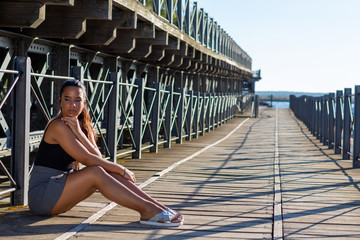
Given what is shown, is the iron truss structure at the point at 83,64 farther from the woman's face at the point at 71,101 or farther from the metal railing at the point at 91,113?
the woman's face at the point at 71,101

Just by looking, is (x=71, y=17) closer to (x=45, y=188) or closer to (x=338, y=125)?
(x=45, y=188)

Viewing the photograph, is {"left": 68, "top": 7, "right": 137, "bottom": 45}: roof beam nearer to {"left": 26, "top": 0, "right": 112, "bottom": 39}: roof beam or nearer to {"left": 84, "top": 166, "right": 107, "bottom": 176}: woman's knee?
{"left": 26, "top": 0, "right": 112, "bottom": 39}: roof beam

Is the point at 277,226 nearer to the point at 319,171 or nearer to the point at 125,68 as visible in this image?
the point at 319,171

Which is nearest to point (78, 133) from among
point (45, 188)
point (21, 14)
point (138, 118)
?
point (45, 188)

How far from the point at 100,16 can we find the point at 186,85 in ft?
43.2

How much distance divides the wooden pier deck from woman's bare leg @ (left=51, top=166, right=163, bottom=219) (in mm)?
174

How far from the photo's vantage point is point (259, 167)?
918 centimetres

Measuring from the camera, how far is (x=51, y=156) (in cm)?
480

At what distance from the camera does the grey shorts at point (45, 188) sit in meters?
4.63

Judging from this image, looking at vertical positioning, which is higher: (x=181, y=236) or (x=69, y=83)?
(x=69, y=83)

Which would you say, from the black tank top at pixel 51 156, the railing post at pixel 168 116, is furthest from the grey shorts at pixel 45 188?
the railing post at pixel 168 116

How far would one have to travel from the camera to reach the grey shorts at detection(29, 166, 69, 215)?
4629 mm

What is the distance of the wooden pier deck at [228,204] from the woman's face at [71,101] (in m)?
0.90

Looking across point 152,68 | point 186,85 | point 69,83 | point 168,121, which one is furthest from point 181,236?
point 186,85
